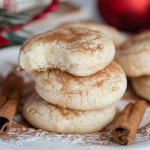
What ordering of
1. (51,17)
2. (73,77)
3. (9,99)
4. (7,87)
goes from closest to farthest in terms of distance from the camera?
(73,77) → (9,99) → (7,87) → (51,17)

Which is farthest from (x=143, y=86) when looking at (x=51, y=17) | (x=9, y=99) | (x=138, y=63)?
(x=51, y=17)

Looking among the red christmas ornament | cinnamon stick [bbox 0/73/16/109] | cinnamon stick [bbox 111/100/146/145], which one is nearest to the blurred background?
the red christmas ornament

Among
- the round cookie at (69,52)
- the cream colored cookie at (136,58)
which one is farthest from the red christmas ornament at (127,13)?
the round cookie at (69,52)

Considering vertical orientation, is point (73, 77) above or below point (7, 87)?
above

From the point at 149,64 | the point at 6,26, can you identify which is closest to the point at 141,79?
the point at 149,64

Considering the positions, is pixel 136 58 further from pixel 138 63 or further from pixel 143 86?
pixel 143 86

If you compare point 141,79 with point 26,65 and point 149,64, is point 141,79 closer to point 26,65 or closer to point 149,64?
point 149,64

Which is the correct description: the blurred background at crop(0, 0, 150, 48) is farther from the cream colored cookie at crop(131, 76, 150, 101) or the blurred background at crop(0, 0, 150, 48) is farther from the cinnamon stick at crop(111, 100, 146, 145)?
the cinnamon stick at crop(111, 100, 146, 145)
